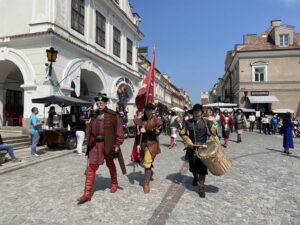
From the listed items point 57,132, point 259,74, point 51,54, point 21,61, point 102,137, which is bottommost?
point 57,132

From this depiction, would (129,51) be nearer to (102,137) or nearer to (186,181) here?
(186,181)

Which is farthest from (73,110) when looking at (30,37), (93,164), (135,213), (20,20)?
(135,213)

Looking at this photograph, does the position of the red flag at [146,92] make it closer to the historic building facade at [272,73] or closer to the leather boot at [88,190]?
the leather boot at [88,190]

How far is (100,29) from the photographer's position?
63.6ft

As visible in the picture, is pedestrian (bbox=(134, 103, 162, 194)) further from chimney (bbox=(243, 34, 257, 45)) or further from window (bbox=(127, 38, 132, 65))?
chimney (bbox=(243, 34, 257, 45))

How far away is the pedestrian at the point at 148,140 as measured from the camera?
18.3 ft

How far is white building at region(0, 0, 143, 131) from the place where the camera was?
13.8 m

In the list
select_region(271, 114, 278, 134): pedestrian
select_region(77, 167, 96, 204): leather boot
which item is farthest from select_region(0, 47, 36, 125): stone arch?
select_region(271, 114, 278, 134): pedestrian

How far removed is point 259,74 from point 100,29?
19.9 metres

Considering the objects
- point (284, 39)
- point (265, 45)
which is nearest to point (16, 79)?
point (265, 45)

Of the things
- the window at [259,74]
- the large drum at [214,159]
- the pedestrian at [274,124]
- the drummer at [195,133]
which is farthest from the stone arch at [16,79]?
the window at [259,74]

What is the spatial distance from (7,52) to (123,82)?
9851 mm

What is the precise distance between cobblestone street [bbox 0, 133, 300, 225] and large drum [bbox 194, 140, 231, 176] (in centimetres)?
56

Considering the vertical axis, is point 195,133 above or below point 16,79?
below
